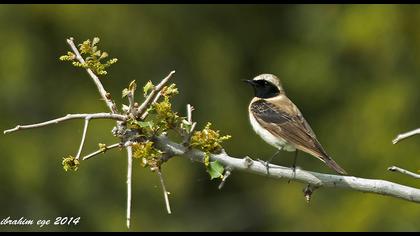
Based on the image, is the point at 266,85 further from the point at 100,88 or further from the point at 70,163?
the point at 70,163

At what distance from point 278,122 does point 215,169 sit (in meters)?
2.70

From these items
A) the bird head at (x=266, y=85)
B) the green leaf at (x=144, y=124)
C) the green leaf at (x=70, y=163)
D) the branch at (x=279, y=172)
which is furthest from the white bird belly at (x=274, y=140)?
the green leaf at (x=70, y=163)

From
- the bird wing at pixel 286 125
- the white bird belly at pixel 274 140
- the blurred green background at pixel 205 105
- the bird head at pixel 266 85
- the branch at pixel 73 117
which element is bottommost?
the blurred green background at pixel 205 105

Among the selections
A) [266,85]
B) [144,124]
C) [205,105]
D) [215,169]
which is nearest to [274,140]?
[266,85]

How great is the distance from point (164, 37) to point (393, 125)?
4489 millimetres

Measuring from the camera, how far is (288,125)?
7.85 meters

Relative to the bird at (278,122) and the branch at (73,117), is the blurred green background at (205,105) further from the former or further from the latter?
the branch at (73,117)

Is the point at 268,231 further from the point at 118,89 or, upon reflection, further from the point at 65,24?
the point at 65,24

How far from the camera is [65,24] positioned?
15836 mm

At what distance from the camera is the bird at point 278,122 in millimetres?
7477

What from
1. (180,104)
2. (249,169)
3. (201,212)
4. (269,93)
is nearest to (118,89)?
(180,104)

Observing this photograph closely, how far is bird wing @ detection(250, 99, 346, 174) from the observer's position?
291 inches

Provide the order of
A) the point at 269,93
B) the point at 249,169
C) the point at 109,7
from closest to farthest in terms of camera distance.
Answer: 1. the point at 249,169
2. the point at 269,93
3. the point at 109,7

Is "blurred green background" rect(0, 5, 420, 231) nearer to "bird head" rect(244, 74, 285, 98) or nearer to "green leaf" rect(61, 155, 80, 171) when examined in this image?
"bird head" rect(244, 74, 285, 98)
